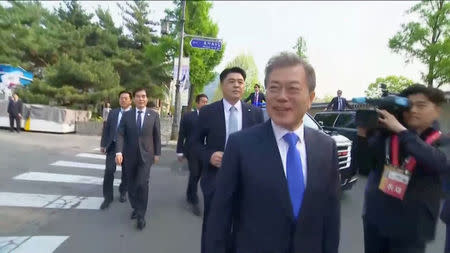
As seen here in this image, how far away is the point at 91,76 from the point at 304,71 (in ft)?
69.1

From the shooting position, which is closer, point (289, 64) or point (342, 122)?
point (289, 64)

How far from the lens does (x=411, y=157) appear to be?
7.47 ft

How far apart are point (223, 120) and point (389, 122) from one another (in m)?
1.61

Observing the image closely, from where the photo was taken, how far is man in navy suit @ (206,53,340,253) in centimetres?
157

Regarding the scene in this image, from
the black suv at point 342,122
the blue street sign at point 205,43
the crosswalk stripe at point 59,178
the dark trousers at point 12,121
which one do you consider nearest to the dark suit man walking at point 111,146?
the crosswalk stripe at point 59,178

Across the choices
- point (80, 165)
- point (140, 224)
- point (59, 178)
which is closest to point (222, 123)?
point (140, 224)

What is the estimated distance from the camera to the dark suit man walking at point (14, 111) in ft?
51.7

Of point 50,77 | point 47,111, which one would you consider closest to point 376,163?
point 47,111

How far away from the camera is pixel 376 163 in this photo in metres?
2.60

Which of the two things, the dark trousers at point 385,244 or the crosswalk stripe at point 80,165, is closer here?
the dark trousers at point 385,244

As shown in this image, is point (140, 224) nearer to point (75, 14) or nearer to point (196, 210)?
point (196, 210)

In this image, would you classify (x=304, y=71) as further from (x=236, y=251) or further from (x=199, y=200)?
(x=199, y=200)

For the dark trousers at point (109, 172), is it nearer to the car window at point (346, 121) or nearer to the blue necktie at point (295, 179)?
the blue necktie at point (295, 179)

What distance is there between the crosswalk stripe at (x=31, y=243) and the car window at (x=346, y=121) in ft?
26.2
